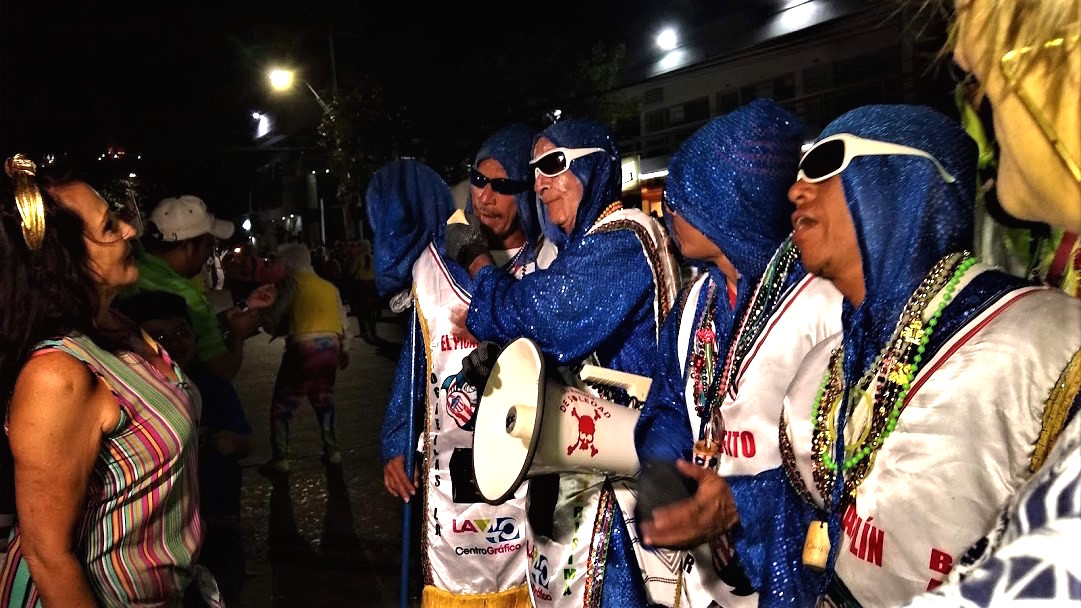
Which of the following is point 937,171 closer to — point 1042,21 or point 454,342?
point 1042,21

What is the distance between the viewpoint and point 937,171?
1.55 meters

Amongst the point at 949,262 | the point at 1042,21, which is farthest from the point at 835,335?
the point at 1042,21

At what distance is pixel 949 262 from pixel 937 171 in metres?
0.18

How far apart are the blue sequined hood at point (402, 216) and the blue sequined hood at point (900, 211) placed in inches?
89.3

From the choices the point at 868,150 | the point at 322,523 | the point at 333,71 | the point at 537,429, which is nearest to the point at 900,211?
the point at 868,150

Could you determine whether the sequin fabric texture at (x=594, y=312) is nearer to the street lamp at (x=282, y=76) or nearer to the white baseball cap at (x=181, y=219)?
the white baseball cap at (x=181, y=219)

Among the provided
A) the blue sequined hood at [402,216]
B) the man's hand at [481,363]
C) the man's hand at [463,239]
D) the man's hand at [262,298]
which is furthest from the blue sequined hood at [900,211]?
the man's hand at [262,298]

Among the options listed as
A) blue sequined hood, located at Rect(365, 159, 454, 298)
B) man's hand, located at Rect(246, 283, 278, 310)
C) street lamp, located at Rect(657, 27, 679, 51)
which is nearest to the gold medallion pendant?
blue sequined hood, located at Rect(365, 159, 454, 298)

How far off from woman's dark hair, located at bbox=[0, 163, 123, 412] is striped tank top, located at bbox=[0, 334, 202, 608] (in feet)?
0.17

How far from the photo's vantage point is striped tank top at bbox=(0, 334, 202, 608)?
2090mm

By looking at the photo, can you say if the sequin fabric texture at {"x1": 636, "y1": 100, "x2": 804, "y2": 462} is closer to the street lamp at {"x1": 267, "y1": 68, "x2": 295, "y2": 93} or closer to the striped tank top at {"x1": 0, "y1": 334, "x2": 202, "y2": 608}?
the striped tank top at {"x1": 0, "y1": 334, "x2": 202, "y2": 608}

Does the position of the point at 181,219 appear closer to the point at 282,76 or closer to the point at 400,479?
the point at 400,479

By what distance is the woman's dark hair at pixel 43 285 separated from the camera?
2.02 meters

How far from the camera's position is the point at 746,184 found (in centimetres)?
213
